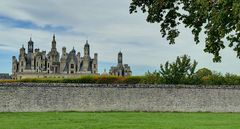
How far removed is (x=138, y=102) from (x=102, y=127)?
18884 mm

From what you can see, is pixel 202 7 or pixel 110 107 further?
pixel 110 107

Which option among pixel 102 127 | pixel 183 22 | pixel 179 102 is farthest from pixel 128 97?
pixel 183 22

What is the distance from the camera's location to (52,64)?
106312 millimetres

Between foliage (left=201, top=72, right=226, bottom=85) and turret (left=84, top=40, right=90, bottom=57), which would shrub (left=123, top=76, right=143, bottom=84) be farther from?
turret (left=84, top=40, right=90, bottom=57)

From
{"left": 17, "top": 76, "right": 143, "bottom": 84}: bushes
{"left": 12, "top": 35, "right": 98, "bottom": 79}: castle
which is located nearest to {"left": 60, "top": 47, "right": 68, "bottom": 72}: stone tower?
{"left": 12, "top": 35, "right": 98, "bottom": 79}: castle

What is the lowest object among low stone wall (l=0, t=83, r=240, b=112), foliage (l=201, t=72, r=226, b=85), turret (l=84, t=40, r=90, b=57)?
low stone wall (l=0, t=83, r=240, b=112)

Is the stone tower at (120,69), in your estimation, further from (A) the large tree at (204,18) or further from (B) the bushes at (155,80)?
(A) the large tree at (204,18)

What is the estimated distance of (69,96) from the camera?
3981 cm

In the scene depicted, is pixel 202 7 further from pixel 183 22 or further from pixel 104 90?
pixel 104 90

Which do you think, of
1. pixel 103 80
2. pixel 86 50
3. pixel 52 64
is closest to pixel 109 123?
pixel 103 80

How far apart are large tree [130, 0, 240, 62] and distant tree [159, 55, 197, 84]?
35.3 metres

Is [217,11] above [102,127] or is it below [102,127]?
above

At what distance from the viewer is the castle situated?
104375 millimetres

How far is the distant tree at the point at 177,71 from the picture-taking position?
49594 mm
